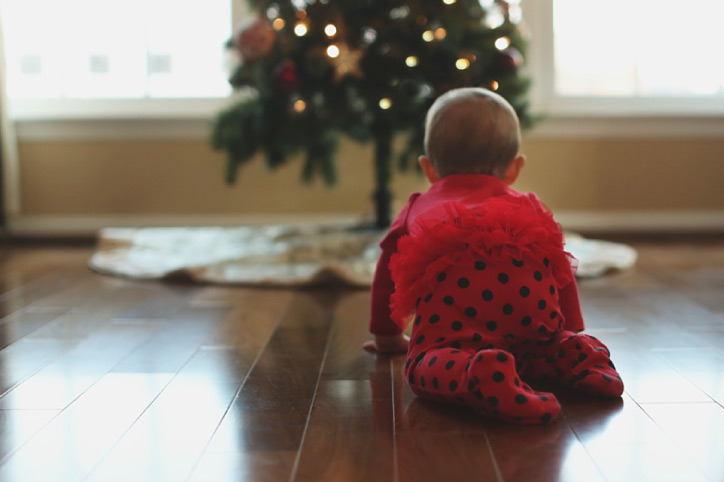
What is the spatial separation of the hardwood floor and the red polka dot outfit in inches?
2.3

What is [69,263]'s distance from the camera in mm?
2908

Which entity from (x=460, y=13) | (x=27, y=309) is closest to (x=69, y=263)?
(x=27, y=309)

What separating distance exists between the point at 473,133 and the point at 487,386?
49 centimetres

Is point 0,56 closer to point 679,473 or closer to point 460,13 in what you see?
point 460,13

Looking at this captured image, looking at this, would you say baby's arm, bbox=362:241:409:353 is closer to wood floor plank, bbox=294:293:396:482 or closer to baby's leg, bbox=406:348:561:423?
wood floor plank, bbox=294:293:396:482

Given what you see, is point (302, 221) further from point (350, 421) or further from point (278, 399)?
point (350, 421)

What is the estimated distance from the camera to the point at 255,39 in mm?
2756

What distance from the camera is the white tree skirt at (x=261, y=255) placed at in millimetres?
2460

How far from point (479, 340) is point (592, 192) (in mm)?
2587

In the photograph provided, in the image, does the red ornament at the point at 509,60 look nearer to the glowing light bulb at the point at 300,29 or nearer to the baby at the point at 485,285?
the glowing light bulb at the point at 300,29

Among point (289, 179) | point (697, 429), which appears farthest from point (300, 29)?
point (697, 429)

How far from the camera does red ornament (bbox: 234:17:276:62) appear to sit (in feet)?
9.04

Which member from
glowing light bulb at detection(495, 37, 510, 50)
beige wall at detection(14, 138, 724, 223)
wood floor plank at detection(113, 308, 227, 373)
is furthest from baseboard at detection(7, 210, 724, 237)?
wood floor plank at detection(113, 308, 227, 373)

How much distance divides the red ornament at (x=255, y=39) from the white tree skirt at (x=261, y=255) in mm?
681
